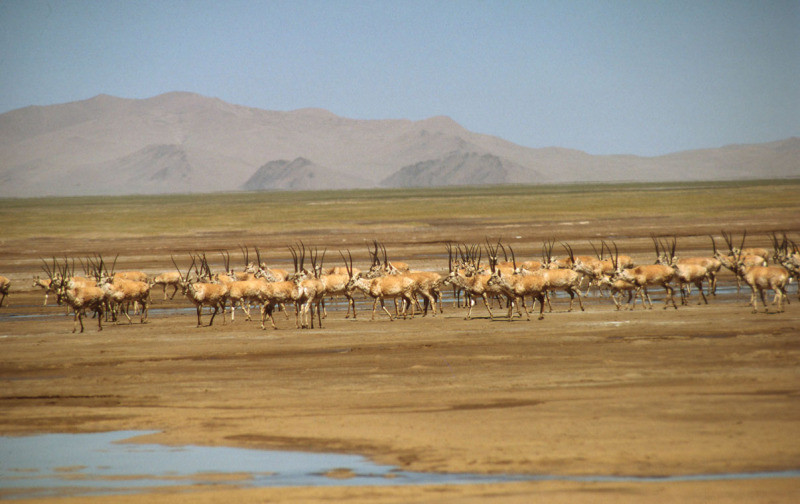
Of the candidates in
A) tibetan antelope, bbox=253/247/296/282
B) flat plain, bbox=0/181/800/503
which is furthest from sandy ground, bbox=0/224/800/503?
tibetan antelope, bbox=253/247/296/282

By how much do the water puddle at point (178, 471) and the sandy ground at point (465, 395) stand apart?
0.27 m

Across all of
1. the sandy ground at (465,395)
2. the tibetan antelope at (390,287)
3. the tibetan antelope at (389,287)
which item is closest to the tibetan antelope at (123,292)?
the sandy ground at (465,395)

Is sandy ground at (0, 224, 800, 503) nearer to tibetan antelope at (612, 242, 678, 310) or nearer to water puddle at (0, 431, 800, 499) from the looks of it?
water puddle at (0, 431, 800, 499)

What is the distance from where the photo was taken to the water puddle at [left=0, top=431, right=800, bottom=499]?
10258 mm

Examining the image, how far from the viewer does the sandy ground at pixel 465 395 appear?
10484 millimetres

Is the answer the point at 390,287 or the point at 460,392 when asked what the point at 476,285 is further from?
the point at 460,392

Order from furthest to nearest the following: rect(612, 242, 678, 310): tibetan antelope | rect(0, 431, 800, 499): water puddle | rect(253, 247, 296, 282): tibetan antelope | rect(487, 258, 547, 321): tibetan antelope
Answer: rect(253, 247, 296, 282): tibetan antelope < rect(612, 242, 678, 310): tibetan antelope < rect(487, 258, 547, 321): tibetan antelope < rect(0, 431, 800, 499): water puddle

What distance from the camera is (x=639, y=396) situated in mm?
13648

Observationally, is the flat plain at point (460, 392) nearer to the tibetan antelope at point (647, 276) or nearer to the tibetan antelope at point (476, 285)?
the tibetan antelope at point (476, 285)

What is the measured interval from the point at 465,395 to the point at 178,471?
5.15 m

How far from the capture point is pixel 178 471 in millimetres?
11016

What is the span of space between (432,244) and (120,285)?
29.4 meters

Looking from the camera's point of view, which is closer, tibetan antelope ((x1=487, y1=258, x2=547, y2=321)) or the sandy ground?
the sandy ground

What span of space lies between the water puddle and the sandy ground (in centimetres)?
27
